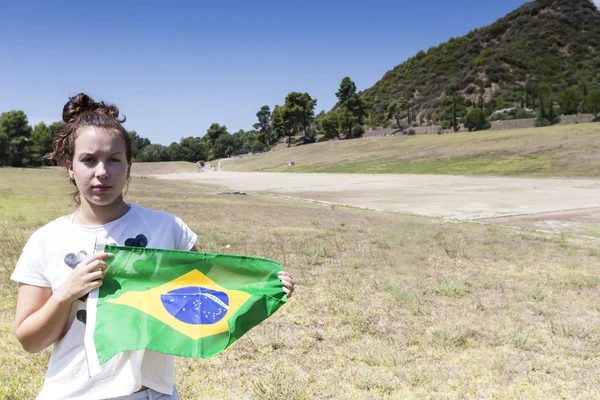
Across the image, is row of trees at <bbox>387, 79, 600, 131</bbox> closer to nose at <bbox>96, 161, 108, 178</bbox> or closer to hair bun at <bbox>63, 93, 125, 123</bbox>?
hair bun at <bbox>63, 93, 125, 123</bbox>

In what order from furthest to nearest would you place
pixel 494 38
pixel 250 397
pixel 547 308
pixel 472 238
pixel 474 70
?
1. pixel 494 38
2. pixel 474 70
3. pixel 472 238
4. pixel 547 308
5. pixel 250 397

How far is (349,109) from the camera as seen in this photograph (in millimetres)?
106875

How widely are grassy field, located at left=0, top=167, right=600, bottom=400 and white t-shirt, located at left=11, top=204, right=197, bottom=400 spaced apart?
2.09 feet

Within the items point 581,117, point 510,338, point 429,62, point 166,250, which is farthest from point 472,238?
point 429,62

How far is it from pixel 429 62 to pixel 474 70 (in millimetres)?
41163

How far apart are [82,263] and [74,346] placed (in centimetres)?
39

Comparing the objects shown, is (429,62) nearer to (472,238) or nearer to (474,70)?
(474,70)

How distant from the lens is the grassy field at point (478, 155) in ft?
138

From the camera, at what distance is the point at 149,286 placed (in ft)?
7.20

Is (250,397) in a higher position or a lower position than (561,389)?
higher

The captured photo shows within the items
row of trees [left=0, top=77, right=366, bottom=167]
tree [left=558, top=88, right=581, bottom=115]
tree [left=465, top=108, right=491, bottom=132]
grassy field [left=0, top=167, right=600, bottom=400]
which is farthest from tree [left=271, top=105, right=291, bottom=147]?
grassy field [left=0, top=167, right=600, bottom=400]

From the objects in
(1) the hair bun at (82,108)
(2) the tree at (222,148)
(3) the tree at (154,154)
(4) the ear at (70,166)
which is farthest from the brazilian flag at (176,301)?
(2) the tree at (222,148)

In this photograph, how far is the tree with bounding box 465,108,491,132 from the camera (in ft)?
250

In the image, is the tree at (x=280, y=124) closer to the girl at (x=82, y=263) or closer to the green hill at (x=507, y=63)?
the green hill at (x=507, y=63)
